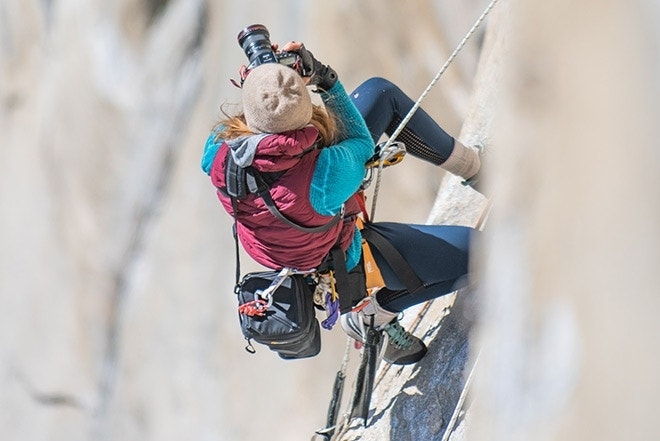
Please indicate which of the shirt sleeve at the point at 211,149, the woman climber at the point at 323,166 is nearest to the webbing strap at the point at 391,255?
the woman climber at the point at 323,166

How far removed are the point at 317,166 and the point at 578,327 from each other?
1.08m

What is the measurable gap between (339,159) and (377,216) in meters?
3.41

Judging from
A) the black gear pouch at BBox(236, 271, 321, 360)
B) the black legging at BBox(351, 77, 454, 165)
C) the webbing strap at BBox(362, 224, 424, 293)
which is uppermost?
the black legging at BBox(351, 77, 454, 165)

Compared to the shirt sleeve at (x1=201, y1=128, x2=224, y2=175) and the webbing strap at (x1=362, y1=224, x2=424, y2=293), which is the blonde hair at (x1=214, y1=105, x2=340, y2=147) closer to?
the shirt sleeve at (x1=201, y1=128, x2=224, y2=175)

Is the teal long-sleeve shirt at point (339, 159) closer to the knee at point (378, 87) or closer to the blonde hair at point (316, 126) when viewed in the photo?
the blonde hair at point (316, 126)

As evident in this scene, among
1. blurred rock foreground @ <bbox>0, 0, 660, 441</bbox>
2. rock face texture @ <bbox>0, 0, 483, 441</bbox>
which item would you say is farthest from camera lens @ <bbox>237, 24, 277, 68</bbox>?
rock face texture @ <bbox>0, 0, 483, 441</bbox>

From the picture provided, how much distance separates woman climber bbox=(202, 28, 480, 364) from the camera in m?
2.02

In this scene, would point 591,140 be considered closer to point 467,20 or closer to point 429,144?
point 429,144

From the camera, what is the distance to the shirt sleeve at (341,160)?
82.6 inches

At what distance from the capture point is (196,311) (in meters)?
6.45

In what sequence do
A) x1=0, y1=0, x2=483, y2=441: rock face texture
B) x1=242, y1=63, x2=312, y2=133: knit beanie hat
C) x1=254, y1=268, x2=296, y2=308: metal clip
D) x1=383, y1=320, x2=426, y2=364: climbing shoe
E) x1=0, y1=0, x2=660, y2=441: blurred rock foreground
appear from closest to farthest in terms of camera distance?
x1=0, y1=0, x2=660, y2=441: blurred rock foreground, x1=242, y1=63, x2=312, y2=133: knit beanie hat, x1=254, y1=268, x2=296, y2=308: metal clip, x1=383, y1=320, x2=426, y2=364: climbing shoe, x1=0, y1=0, x2=483, y2=441: rock face texture

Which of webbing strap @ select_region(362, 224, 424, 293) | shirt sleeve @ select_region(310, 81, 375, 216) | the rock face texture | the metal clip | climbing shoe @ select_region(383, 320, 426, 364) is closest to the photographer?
shirt sleeve @ select_region(310, 81, 375, 216)

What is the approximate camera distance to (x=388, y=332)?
2830 millimetres

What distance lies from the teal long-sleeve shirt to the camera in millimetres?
135
